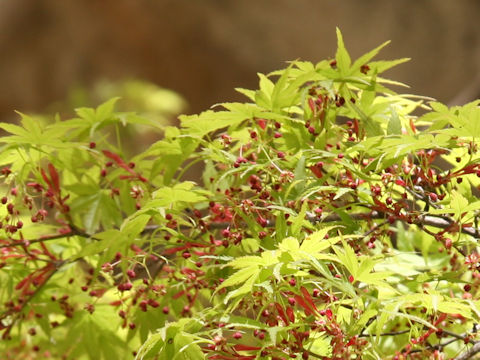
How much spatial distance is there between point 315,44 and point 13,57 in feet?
7.01

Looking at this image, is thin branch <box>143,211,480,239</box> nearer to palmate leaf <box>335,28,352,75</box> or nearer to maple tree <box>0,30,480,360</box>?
maple tree <box>0,30,480,360</box>

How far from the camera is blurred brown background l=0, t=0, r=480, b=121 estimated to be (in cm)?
442

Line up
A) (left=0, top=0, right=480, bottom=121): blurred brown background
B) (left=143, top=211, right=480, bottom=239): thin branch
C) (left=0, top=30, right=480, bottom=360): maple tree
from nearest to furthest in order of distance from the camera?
(left=0, top=30, right=480, bottom=360): maple tree, (left=143, top=211, right=480, bottom=239): thin branch, (left=0, top=0, right=480, bottom=121): blurred brown background

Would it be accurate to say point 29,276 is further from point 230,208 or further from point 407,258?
point 407,258

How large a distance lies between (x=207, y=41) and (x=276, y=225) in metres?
4.18

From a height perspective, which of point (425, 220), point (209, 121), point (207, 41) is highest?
point (207, 41)

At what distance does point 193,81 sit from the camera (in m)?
4.93

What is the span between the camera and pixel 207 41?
15.9 ft

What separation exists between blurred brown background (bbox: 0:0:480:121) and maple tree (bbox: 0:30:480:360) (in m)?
3.46

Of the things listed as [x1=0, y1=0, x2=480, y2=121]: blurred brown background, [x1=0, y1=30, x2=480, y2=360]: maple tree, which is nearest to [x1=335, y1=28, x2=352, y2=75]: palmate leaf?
[x1=0, y1=30, x2=480, y2=360]: maple tree

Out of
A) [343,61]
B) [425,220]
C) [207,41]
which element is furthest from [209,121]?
[207,41]

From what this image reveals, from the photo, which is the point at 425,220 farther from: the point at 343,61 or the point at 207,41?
the point at 207,41

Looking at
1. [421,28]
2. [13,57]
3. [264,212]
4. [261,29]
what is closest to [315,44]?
[261,29]

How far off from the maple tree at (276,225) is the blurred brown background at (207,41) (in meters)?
3.46
